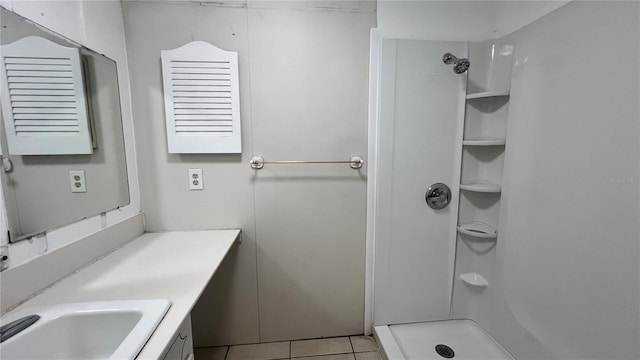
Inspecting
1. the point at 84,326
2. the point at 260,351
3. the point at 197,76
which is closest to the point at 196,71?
the point at 197,76

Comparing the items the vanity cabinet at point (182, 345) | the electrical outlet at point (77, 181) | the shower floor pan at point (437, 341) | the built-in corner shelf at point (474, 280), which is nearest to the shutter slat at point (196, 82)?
the electrical outlet at point (77, 181)

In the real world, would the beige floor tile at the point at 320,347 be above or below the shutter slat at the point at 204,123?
below

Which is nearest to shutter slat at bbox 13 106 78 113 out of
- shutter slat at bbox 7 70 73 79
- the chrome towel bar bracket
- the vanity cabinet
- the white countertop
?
shutter slat at bbox 7 70 73 79

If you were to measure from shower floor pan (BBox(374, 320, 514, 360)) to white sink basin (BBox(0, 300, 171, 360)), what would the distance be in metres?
1.29

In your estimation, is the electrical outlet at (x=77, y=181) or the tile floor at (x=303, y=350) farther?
the tile floor at (x=303, y=350)

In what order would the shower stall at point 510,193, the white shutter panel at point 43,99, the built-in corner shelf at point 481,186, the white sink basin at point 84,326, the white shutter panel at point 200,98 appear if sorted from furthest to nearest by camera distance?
the built-in corner shelf at point 481,186 < the white shutter panel at point 200,98 < the shower stall at point 510,193 < the white shutter panel at point 43,99 < the white sink basin at point 84,326

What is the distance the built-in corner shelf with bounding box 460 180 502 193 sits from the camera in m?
1.41

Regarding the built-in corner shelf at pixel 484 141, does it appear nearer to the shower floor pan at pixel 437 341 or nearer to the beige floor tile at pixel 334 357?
the shower floor pan at pixel 437 341

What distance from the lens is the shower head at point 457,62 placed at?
53.1 inches

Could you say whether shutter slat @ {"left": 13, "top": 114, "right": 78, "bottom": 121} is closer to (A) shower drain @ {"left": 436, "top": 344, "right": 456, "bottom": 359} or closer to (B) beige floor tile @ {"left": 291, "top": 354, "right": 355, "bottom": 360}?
(B) beige floor tile @ {"left": 291, "top": 354, "right": 355, "bottom": 360}

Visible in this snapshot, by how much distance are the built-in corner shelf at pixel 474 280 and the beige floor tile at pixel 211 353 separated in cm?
165

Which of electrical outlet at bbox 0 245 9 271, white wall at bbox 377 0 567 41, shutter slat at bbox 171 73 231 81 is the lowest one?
electrical outlet at bbox 0 245 9 271

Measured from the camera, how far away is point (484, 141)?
1.40 m

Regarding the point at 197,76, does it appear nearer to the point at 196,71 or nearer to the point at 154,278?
the point at 196,71
